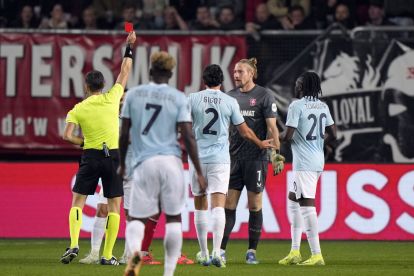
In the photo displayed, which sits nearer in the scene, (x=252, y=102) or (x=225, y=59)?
(x=252, y=102)

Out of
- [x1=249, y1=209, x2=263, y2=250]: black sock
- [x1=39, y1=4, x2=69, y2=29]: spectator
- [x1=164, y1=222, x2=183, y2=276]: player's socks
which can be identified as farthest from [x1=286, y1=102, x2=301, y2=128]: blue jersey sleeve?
[x1=39, y1=4, x2=69, y2=29]: spectator

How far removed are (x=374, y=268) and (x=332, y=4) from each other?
31.1 feet

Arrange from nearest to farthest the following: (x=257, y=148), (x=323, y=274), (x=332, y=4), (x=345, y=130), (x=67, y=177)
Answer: (x=323, y=274) < (x=257, y=148) < (x=67, y=177) < (x=345, y=130) < (x=332, y=4)

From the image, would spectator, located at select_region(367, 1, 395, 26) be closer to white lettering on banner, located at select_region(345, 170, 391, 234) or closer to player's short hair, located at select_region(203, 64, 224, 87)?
white lettering on banner, located at select_region(345, 170, 391, 234)

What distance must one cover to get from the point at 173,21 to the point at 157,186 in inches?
442

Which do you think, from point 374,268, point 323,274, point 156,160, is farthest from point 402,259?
point 156,160

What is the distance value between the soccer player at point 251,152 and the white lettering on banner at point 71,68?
701 centimetres

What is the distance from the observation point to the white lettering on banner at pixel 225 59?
20.7m

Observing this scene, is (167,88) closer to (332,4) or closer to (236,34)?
(236,34)

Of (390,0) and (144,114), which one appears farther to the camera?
(390,0)

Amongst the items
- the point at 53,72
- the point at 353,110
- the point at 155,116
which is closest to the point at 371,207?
the point at 353,110

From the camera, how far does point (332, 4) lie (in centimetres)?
2216

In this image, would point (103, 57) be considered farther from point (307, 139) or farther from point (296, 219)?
point (307, 139)

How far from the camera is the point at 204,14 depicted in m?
21.5
